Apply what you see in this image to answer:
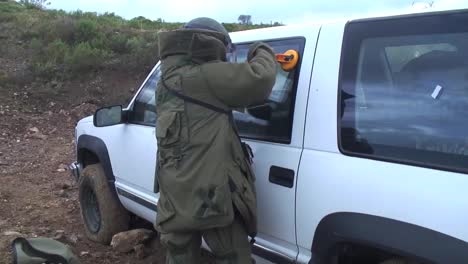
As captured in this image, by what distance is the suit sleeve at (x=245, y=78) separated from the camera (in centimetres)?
283

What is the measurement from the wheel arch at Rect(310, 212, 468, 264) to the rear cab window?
27cm

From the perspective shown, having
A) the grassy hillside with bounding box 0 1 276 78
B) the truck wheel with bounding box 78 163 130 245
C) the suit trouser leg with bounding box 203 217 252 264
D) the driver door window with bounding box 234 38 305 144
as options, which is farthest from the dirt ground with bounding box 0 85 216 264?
the grassy hillside with bounding box 0 1 276 78

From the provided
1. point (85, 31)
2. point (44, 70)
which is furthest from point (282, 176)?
point (85, 31)

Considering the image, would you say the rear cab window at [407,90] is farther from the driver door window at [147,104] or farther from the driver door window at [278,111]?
the driver door window at [147,104]

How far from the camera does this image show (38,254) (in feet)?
12.2

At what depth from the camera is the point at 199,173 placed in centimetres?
291

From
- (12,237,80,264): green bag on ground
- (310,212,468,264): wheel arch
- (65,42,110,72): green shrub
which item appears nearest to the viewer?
(310,212,468,264): wheel arch

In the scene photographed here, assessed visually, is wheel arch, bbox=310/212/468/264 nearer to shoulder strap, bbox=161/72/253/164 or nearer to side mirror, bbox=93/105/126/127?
shoulder strap, bbox=161/72/253/164

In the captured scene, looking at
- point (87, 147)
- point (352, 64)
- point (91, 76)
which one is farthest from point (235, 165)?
point (91, 76)

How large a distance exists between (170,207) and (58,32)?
13777 mm

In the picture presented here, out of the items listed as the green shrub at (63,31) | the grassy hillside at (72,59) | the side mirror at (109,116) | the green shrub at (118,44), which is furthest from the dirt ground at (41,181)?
the green shrub at (63,31)

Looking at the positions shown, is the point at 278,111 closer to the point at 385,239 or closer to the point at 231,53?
the point at 231,53

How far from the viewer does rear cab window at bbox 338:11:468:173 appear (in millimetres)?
2305

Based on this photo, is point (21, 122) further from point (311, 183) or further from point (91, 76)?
point (311, 183)
